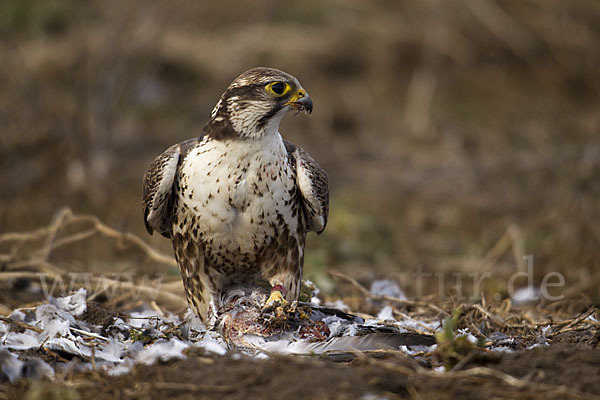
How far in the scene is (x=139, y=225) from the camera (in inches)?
335

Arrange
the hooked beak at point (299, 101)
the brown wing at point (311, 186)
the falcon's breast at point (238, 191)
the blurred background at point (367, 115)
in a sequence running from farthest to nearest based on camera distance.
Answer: the blurred background at point (367, 115)
the brown wing at point (311, 186)
the hooked beak at point (299, 101)
the falcon's breast at point (238, 191)

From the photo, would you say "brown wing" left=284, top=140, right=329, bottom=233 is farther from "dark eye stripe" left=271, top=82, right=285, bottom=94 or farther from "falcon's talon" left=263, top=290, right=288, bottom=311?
"falcon's talon" left=263, top=290, right=288, bottom=311

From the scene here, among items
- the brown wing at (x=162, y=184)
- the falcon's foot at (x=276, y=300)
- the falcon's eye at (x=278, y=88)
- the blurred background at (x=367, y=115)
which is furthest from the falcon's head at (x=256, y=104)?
the blurred background at (x=367, y=115)

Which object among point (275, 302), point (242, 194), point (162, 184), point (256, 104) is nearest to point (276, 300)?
point (275, 302)

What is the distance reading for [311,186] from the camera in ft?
13.4

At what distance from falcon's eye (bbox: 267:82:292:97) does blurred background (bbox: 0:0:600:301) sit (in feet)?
7.13

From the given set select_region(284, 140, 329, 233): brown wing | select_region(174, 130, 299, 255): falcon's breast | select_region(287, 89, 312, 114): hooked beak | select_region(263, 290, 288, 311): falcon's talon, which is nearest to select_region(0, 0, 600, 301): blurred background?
select_region(284, 140, 329, 233): brown wing

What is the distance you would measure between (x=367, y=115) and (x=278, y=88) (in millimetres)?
7949

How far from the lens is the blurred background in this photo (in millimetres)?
8156

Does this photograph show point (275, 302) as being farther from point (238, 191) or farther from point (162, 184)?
point (162, 184)

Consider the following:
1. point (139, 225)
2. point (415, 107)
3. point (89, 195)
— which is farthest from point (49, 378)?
point (415, 107)

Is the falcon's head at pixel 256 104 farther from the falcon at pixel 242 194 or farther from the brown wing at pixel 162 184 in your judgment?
the brown wing at pixel 162 184

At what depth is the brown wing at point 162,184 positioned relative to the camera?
404 cm

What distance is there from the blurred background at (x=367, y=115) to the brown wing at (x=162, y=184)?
1855 mm
